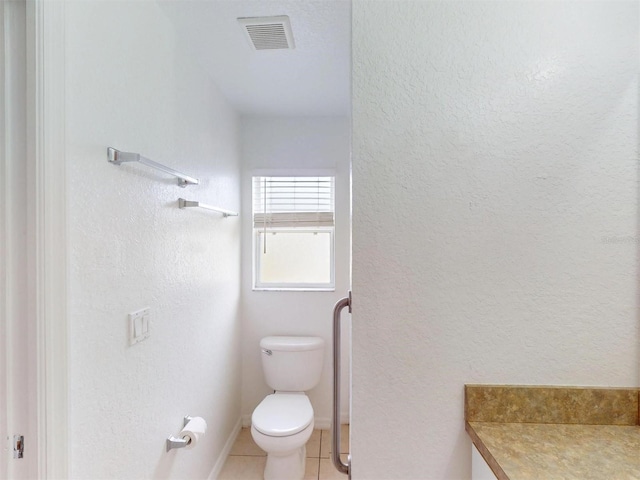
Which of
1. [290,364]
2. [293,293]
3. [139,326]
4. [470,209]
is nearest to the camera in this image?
[470,209]

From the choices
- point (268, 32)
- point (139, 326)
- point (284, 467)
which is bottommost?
point (284, 467)

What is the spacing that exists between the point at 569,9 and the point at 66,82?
137cm

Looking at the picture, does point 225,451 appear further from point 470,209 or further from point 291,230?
point 470,209

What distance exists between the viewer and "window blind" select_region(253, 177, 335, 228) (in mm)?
2541

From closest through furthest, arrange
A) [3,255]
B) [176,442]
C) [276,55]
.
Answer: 1. [3,255]
2. [176,442]
3. [276,55]

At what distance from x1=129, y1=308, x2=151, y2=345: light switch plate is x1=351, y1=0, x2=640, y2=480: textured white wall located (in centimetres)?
79

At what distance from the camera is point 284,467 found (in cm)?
184

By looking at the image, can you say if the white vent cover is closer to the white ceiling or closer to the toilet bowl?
the white ceiling

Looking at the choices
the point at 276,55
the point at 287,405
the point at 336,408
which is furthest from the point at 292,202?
the point at 336,408

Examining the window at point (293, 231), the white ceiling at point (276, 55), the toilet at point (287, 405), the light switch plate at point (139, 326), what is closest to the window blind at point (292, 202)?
the window at point (293, 231)

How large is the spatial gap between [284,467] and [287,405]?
320mm

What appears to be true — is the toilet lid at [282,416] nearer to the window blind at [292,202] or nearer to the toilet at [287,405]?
the toilet at [287,405]

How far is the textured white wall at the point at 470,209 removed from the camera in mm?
869

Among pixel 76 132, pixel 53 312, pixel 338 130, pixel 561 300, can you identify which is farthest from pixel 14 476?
pixel 338 130
